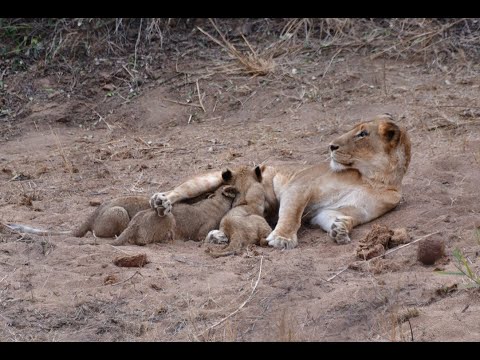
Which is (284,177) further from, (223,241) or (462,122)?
(462,122)

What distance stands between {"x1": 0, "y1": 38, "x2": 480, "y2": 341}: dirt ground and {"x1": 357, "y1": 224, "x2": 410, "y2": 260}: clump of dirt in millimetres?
109

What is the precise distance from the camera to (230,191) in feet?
22.7

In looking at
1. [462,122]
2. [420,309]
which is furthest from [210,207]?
[462,122]

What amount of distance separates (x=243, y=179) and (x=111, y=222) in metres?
1.16

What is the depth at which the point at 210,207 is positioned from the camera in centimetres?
680

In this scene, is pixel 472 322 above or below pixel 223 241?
above

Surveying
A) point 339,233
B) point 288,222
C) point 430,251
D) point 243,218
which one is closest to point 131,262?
point 243,218

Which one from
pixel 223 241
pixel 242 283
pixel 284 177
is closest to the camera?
pixel 242 283

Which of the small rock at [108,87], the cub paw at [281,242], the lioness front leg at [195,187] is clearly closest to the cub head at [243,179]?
Answer: the lioness front leg at [195,187]

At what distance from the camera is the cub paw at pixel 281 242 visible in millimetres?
6359

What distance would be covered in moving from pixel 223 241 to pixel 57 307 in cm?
175

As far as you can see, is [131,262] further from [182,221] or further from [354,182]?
[354,182]

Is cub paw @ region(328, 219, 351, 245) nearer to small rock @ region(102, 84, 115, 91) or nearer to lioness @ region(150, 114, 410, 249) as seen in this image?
lioness @ region(150, 114, 410, 249)

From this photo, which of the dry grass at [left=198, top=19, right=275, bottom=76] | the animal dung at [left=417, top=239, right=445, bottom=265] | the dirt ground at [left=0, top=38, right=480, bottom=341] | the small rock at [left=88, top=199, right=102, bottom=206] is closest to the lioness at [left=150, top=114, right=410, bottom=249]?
the dirt ground at [left=0, top=38, right=480, bottom=341]
